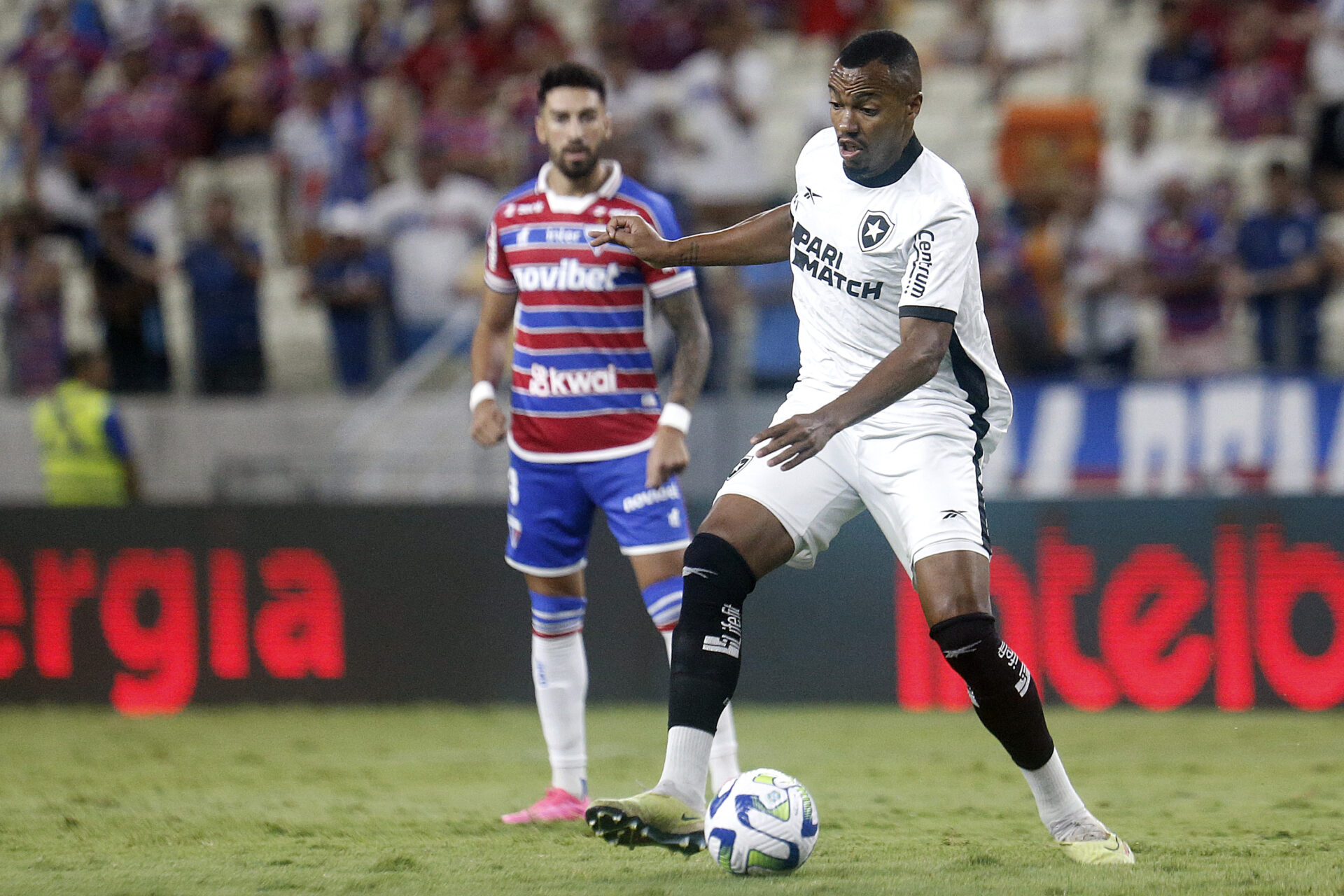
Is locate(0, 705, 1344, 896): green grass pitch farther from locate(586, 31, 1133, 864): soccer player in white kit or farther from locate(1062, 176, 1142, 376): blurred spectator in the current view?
locate(1062, 176, 1142, 376): blurred spectator

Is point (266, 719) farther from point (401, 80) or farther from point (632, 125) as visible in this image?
point (401, 80)

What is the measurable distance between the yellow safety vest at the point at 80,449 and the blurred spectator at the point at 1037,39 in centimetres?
743

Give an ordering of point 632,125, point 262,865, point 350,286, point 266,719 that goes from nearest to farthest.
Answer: point 262,865
point 266,719
point 350,286
point 632,125

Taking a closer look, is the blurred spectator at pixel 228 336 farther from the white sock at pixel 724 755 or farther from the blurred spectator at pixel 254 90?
the white sock at pixel 724 755

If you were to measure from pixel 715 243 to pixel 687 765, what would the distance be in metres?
1.55

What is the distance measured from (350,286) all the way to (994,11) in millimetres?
6243

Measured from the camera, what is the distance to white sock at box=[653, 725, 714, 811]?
4.58m

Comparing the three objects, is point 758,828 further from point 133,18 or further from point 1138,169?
point 133,18

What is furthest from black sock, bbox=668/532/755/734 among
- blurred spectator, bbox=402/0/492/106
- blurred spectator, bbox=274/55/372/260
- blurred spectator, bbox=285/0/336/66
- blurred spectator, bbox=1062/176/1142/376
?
blurred spectator, bbox=285/0/336/66

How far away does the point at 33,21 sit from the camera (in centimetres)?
1494

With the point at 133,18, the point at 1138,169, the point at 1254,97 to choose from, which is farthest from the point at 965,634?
the point at 133,18

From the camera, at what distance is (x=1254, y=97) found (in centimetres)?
1243

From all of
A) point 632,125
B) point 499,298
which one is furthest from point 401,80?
point 499,298

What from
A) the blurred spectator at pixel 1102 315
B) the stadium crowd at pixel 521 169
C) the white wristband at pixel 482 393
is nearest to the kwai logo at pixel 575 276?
the white wristband at pixel 482 393
